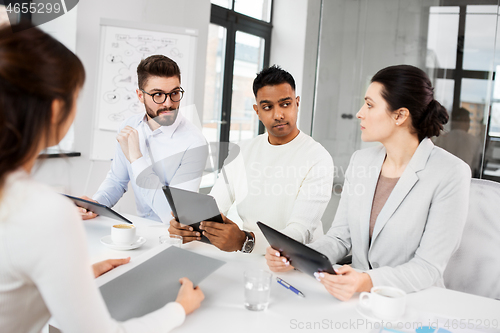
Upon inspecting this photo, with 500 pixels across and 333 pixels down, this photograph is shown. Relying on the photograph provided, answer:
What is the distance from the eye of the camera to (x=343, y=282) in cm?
103

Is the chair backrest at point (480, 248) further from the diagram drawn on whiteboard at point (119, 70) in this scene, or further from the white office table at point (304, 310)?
the diagram drawn on whiteboard at point (119, 70)

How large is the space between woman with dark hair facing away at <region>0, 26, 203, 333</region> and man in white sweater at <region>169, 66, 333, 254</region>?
1134 mm

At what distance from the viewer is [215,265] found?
3.56ft

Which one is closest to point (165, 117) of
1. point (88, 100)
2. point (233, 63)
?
point (88, 100)

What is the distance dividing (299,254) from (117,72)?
92.0 inches

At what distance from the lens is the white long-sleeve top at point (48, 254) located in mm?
659

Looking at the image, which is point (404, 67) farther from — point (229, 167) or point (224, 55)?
point (224, 55)

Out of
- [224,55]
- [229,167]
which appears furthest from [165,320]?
[224,55]

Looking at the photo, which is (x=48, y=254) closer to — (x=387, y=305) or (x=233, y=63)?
(x=387, y=305)

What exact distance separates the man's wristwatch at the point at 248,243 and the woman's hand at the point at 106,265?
43 cm

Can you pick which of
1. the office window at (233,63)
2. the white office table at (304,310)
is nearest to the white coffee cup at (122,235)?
the white office table at (304,310)

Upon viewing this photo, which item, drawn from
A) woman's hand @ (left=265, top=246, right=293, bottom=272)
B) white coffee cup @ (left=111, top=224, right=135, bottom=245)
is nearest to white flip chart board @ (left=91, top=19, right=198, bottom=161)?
white coffee cup @ (left=111, top=224, right=135, bottom=245)

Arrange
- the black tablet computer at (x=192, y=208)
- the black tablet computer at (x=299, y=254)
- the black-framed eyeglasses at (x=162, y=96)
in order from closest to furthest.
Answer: the black tablet computer at (x=299, y=254) → the black tablet computer at (x=192, y=208) → the black-framed eyeglasses at (x=162, y=96)

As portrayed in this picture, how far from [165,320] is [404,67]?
117 centimetres
